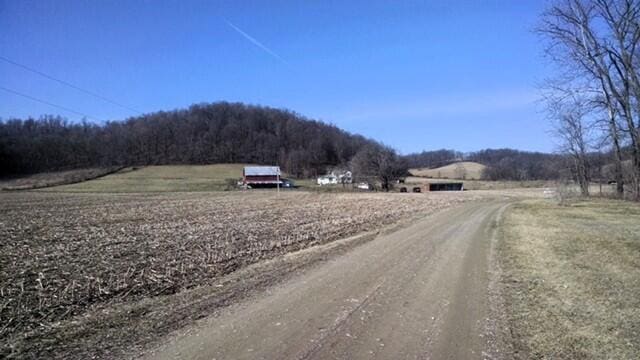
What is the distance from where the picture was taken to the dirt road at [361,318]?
6750mm

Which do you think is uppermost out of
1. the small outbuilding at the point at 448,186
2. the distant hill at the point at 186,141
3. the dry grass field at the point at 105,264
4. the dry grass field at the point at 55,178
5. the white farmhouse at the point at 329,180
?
the distant hill at the point at 186,141

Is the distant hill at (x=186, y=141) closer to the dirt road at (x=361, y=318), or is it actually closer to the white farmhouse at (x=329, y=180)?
the white farmhouse at (x=329, y=180)

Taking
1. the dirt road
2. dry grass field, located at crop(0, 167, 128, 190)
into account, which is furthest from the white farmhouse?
the dirt road

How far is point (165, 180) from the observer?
97.4m

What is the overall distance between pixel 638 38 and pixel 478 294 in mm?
29512

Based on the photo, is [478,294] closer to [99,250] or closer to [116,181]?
[99,250]

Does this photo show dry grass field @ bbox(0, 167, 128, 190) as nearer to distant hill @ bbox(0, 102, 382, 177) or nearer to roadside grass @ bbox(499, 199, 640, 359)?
distant hill @ bbox(0, 102, 382, 177)

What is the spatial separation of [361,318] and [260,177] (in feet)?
347

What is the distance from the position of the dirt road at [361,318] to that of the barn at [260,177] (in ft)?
320

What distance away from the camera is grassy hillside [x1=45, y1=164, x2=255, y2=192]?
78.3 meters

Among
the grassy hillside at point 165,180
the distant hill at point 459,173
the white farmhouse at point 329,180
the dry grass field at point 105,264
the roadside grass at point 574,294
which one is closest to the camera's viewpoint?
the roadside grass at point 574,294

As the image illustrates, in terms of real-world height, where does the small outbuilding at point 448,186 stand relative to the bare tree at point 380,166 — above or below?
below

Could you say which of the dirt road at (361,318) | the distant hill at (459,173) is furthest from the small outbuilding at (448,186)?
the dirt road at (361,318)

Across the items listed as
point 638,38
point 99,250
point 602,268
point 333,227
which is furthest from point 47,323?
point 638,38
